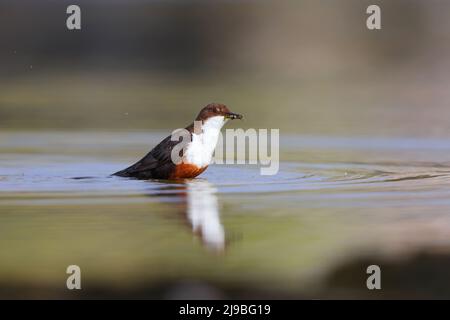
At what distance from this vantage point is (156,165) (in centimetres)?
1141

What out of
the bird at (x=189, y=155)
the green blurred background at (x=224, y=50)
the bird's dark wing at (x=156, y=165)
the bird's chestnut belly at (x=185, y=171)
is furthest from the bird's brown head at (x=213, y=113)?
the green blurred background at (x=224, y=50)

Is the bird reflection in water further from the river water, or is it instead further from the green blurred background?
the green blurred background

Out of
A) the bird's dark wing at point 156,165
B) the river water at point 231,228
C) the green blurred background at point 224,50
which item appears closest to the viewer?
the river water at point 231,228

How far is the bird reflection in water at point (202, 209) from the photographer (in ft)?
27.5

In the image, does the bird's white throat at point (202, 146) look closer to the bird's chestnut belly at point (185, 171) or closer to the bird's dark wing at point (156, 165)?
the bird's chestnut belly at point (185, 171)

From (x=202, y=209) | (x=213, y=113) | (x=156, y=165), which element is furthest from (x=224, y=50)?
(x=202, y=209)

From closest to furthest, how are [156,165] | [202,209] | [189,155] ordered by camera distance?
[202,209] < [189,155] < [156,165]

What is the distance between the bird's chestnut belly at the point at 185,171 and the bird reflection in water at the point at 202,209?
0.07m

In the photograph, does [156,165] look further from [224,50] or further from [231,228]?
[224,50]

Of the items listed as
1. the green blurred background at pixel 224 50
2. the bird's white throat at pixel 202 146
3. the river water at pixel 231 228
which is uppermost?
the green blurred background at pixel 224 50

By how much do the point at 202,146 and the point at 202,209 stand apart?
177cm

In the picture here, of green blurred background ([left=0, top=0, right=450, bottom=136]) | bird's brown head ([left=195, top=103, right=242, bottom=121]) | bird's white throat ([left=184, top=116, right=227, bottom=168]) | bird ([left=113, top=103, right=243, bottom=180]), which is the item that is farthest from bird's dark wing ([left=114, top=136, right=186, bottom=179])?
green blurred background ([left=0, top=0, right=450, bottom=136])

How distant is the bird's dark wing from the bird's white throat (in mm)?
207
